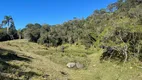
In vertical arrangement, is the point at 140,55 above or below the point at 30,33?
below

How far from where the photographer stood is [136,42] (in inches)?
691

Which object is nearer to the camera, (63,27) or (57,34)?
(57,34)

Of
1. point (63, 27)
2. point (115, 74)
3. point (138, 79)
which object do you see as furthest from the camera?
point (63, 27)

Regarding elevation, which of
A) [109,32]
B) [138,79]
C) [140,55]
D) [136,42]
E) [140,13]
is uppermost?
[140,13]

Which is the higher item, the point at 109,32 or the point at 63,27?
the point at 63,27

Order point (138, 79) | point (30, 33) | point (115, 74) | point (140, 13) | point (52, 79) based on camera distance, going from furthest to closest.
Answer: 1. point (30, 33)
2. point (140, 13)
3. point (115, 74)
4. point (138, 79)
5. point (52, 79)

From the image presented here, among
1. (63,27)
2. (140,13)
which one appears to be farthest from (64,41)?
(140,13)

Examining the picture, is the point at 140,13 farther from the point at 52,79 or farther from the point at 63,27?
the point at 63,27

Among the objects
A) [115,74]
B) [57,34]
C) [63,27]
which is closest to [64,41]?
[57,34]

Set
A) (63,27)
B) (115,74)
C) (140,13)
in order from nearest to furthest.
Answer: (115,74), (140,13), (63,27)

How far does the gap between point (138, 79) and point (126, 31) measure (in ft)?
20.6

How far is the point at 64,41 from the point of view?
4862cm

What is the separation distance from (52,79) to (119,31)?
962 centimetres

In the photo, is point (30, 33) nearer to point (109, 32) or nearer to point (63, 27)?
point (63, 27)
